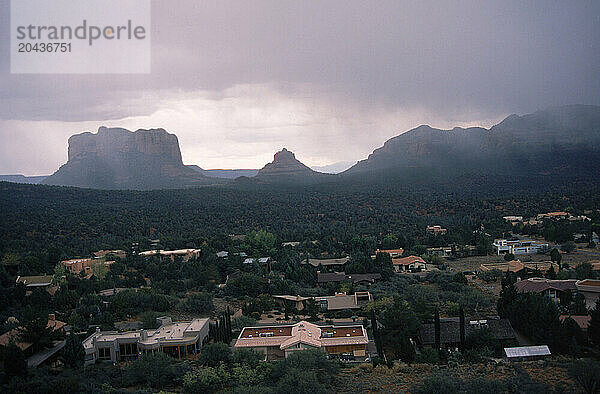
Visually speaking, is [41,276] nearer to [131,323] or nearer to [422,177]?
[131,323]

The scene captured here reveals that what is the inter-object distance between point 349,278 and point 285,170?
8488 centimetres

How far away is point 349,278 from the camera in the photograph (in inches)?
1422

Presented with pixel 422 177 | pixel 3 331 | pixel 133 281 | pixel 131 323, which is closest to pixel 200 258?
pixel 133 281

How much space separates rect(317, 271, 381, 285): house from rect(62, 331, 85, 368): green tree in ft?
63.0

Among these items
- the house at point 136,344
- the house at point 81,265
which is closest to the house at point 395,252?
the house at point 81,265

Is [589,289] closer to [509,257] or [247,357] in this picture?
[509,257]

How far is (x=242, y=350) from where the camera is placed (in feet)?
64.5

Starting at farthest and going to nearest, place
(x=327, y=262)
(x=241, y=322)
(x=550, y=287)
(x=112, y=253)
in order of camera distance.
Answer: (x=112, y=253) < (x=327, y=262) < (x=550, y=287) < (x=241, y=322)

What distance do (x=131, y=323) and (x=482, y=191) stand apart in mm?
70057

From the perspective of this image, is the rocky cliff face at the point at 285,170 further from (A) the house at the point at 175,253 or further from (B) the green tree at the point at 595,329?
(B) the green tree at the point at 595,329

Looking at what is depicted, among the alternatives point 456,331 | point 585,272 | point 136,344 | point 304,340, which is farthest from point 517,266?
point 136,344

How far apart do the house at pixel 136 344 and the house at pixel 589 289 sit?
20.2 metres

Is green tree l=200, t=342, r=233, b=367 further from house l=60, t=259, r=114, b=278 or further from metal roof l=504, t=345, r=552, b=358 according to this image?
house l=60, t=259, r=114, b=278

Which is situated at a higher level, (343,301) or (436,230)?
(436,230)
